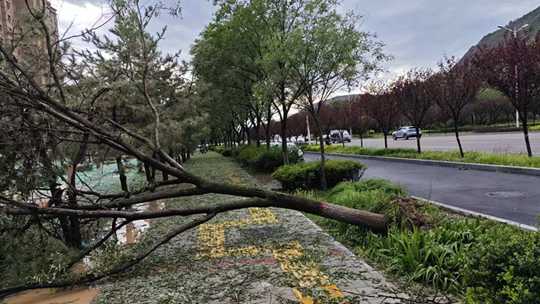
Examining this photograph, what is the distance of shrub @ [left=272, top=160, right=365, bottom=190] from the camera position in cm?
1048

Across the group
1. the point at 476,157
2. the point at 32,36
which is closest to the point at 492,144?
the point at 476,157

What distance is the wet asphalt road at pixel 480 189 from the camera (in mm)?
6574

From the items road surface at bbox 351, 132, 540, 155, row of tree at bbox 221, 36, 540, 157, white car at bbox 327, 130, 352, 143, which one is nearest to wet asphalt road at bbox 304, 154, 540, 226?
row of tree at bbox 221, 36, 540, 157

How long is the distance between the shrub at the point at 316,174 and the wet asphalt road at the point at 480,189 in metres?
1.47

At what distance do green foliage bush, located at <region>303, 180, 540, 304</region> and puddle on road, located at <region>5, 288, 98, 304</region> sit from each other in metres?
3.19

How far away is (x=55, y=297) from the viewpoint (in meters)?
4.30

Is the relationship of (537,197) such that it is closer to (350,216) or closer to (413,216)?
(413,216)

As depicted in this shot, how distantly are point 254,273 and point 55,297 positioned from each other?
2.16 meters

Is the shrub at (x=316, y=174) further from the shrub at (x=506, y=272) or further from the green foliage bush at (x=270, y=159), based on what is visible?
the shrub at (x=506, y=272)

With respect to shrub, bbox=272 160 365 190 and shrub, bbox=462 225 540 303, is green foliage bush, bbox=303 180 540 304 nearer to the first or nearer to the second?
shrub, bbox=462 225 540 303

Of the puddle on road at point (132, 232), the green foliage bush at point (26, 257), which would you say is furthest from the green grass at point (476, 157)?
the green foliage bush at point (26, 257)

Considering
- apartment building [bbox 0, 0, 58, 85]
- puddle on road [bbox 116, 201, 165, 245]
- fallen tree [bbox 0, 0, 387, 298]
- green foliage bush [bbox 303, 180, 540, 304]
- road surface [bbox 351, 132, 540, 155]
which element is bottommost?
road surface [bbox 351, 132, 540, 155]

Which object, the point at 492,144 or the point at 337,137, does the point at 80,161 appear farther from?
the point at 337,137

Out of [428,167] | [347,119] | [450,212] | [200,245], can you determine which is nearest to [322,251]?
[200,245]
